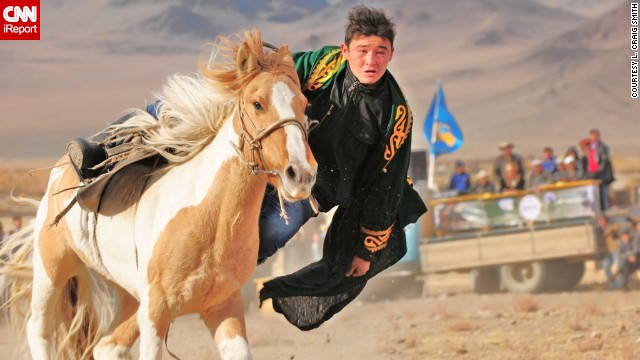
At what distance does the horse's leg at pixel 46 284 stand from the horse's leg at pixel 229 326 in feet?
4.14

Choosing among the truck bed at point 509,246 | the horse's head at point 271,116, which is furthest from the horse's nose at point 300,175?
the truck bed at point 509,246

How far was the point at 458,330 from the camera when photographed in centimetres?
1109

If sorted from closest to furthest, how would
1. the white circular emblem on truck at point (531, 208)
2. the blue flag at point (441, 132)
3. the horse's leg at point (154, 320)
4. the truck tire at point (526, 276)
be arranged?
the horse's leg at point (154, 320), the white circular emblem on truck at point (531, 208), the truck tire at point (526, 276), the blue flag at point (441, 132)

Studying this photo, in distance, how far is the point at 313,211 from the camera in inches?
201

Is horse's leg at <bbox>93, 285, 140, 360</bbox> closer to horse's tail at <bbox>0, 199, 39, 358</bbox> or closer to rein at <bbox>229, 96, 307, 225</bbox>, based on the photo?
horse's tail at <bbox>0, 199, 39, 358</bbox>

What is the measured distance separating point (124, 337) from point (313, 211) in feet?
3.71

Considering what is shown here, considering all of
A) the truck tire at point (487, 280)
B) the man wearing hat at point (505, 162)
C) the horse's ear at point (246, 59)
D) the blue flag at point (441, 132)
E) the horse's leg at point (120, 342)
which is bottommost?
the truck tire at point (487, 280)

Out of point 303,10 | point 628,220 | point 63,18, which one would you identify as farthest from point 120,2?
point 628,220

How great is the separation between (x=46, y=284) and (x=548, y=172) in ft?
31.2

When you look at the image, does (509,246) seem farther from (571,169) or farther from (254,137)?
(254,137)

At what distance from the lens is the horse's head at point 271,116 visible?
4066 mm

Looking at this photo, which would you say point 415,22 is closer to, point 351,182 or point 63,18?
point 63,18

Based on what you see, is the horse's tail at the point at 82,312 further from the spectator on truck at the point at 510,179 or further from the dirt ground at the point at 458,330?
the spectator on truck at the point at 510,179

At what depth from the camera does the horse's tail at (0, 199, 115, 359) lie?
18.9 ft
